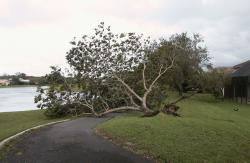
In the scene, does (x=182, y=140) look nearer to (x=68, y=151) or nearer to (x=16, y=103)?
(x=68, y=151)

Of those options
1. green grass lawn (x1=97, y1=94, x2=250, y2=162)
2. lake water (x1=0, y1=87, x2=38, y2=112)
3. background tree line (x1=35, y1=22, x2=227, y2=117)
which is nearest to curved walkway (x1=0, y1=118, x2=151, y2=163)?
green grass lawn (x1=97, y1=94, x2=250, y2=162)

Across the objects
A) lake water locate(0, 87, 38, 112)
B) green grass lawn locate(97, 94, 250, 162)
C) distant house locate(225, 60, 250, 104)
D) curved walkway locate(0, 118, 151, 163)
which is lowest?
lake water locate(0, 87, 38, 112)

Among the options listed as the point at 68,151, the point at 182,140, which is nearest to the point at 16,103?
the point at 68,151

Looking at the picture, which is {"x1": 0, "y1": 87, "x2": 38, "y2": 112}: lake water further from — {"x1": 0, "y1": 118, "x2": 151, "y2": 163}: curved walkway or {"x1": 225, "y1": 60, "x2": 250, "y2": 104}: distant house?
{"x1": 0, "y1": 118, "x2": 151, "y2": 163}: curved walkway

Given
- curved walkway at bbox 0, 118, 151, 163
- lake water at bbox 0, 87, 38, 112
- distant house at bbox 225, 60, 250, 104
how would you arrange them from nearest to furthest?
curved walkway at bbox 0, 118, 151, 163 < lake water at bbox 0, 87, 38, 112 < distant house at bbox 225, 60, 250, 104

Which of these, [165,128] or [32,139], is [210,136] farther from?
[32,139]

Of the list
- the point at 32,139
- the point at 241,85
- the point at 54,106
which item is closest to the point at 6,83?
the point at 241,85

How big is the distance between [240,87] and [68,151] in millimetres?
32454

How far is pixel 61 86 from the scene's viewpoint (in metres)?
23.0

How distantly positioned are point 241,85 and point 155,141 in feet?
101

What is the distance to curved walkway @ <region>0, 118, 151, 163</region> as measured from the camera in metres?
8.64

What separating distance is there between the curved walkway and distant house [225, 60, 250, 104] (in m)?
28.2

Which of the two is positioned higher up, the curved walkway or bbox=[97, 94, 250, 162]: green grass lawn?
bbox=[97, 94, 250, 162]: green grass lawn

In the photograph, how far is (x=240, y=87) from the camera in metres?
38.9
